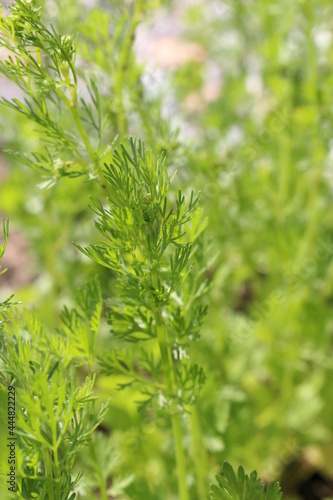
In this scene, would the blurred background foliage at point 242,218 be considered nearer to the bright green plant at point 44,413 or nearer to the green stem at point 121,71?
the green stem at point 121,71

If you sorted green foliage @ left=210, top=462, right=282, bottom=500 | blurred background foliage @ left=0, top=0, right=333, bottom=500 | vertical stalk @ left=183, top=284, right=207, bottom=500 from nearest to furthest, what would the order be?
green foliage @ left=210, top=462, right=282, bottom=500 < vertical stalk @ left=183, top=284, right=207, bottom=500 < blurred background foliage @ left=0, top=0, right=333, bottom=500

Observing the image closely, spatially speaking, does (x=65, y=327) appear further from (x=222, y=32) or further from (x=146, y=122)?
(x=222, y=32)

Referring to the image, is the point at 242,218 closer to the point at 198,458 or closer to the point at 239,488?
the point at 198,458

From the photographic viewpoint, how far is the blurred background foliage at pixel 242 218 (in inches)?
40.9

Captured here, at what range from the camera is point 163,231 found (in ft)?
1.76

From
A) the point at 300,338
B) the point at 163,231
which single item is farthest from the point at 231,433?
the point at 163,231

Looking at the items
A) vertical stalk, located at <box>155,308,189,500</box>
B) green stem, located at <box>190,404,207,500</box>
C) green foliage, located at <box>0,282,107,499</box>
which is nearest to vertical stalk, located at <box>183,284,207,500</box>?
green stem, located at <box>190,404,207,500</box>

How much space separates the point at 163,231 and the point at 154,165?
0.06m

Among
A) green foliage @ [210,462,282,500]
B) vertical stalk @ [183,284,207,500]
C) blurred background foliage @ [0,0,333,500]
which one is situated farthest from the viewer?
blurred background foliage @ [0,0,333,500]

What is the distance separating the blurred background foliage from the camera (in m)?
1.04

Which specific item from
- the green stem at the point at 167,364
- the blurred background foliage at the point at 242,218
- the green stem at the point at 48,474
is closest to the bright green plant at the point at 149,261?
the green stem at the point at 167,364

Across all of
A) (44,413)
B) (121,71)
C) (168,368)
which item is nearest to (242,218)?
(121,71)

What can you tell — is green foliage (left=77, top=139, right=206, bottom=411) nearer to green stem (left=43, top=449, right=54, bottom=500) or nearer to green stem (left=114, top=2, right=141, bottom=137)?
green stem (left=43, top=449, right=54, bottom=500)

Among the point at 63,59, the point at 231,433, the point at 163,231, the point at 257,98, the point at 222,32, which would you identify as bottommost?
the point at 231,433
